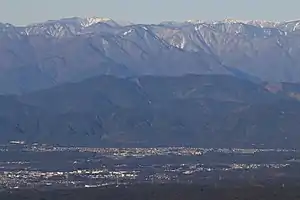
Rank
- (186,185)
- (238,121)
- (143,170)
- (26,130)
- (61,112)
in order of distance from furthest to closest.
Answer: (61,112) → (238,121) → (26,130) → (143,170) → (186,185)

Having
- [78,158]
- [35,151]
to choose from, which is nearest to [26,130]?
[35,151]

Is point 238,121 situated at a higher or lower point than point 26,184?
higher

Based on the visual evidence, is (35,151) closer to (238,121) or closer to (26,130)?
(26,130)

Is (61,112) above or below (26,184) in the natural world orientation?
above

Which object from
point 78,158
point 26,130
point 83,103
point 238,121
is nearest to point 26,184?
point 78,158

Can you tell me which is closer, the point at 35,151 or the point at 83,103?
the point at 35,151

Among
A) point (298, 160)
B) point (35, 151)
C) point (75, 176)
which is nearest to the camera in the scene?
point (75, 176)

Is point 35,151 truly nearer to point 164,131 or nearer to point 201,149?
point 201,149

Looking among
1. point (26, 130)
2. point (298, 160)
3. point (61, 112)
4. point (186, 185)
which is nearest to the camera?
point (186, 185)

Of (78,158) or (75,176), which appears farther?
(78,158)
